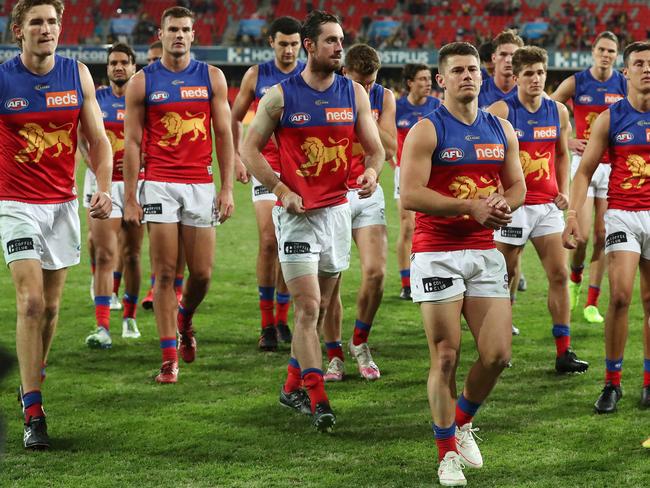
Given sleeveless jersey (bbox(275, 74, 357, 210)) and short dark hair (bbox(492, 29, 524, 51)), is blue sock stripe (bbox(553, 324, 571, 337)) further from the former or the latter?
short dark hair (bbox(492, 29, 524, 51))

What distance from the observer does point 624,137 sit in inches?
253

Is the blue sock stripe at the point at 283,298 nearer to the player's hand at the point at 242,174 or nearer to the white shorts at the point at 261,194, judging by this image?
the white shorts at the point at 261,194

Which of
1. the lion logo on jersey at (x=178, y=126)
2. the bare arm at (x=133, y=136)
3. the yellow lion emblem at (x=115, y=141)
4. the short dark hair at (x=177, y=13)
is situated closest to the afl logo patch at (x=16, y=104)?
the bare arm at (x=133, y=136)

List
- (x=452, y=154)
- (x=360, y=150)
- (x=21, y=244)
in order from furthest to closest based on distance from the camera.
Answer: (x=360, y=150)
(x=21, y=244)
(x=452, y=154)

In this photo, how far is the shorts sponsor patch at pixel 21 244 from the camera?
232 inches

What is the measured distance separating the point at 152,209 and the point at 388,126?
1.97 m

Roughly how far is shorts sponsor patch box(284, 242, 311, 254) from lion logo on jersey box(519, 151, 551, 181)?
210cm

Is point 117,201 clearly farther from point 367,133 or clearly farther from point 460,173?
point 460,173

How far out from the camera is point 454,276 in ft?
17.0

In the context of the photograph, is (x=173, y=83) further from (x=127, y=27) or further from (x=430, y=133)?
(x=127, y=27)

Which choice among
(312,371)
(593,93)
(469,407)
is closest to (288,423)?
(312,371)

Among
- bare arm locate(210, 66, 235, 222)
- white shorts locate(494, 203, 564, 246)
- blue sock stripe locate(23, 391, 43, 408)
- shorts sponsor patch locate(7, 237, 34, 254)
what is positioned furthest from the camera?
white shorts locate(494, 203, 564, 246)

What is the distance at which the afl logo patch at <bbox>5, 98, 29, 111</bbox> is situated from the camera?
596 cm

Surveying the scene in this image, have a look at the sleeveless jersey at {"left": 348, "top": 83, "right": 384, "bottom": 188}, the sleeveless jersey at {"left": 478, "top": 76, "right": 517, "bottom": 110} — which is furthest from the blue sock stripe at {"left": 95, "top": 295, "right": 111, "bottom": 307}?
the sleeveless jersey at {"left": 478, "top": 76, "right": 517, "bottom": 110}
